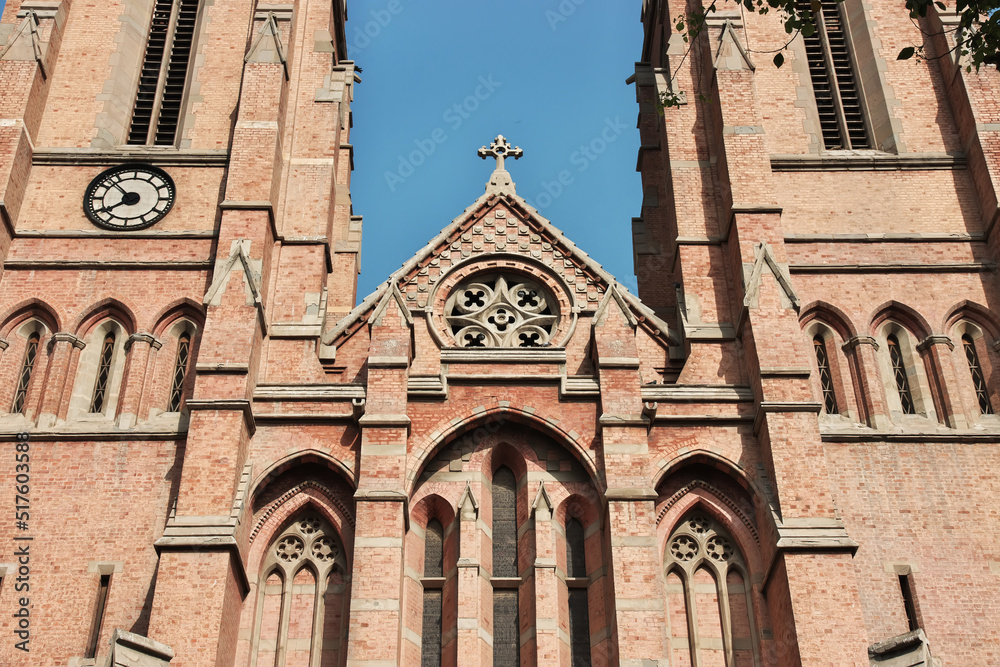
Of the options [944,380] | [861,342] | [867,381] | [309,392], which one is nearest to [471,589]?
[309,392]

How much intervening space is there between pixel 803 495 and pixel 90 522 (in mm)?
10143

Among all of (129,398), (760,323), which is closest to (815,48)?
(760,323)

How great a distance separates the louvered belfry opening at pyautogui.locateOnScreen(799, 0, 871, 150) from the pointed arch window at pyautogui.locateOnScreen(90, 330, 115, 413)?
43.7ft

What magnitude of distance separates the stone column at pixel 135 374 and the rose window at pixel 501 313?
4846 mm

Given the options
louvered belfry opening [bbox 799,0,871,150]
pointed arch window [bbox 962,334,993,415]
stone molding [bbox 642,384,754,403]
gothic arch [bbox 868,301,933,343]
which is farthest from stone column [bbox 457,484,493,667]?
louvered belfry opening [bbox 799,0,871,150]

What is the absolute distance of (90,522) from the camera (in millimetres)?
19406

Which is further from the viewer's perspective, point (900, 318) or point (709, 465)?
point (900, 318)

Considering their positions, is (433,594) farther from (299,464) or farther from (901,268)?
(901,268)

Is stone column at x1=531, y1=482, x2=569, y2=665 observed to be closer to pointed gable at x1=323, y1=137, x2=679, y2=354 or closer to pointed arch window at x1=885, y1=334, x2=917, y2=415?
pointed gable at x1=323, y1=137, x2=679, y2=354

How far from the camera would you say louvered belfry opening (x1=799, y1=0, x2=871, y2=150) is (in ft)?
83.0

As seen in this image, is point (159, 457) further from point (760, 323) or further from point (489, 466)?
point (760, 323)

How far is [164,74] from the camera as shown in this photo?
86.0ft

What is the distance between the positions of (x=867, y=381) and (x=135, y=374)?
11553 mm

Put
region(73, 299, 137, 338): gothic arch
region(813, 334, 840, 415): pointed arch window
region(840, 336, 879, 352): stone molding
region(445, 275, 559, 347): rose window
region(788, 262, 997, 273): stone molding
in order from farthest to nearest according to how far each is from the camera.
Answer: region(788, 262, 997, 273): stone molding, region(445, 275, 559, 347): rose window, region(73, 299, 137, 338): gothic arch, region(840, 336, 879, 352): stone molding, region(813, 334, 840, 415): pointed arch window
